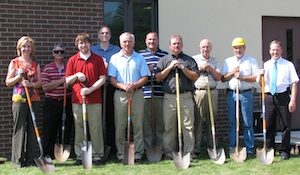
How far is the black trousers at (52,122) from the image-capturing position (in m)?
7.19

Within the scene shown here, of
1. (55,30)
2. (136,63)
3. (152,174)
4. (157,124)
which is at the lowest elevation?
(152,174)

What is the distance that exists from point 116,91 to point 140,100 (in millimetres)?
409

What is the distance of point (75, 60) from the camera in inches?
266

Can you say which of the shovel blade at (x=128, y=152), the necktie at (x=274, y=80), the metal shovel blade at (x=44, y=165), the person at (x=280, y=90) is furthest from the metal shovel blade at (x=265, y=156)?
the metal shovel blade at (x=44, y=165)

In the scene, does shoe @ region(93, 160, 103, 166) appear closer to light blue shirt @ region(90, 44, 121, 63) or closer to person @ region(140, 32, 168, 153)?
person @ region(140, 32, 168, 153)

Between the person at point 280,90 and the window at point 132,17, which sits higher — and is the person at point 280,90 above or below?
below

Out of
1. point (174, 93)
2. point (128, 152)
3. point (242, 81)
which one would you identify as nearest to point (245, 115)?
point (242, 81)

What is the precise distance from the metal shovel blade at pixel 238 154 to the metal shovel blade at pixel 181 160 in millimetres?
886

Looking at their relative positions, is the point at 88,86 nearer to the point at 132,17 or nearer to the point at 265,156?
the point at 132,17

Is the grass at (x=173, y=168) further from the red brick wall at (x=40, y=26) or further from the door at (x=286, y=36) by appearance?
the door at (x=286, y=36)

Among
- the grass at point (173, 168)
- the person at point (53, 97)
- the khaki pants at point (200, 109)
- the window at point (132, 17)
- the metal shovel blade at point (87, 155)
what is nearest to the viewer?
the grass at point (173, 168)

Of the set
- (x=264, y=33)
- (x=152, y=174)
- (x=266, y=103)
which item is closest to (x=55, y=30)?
(x=152, y=174)

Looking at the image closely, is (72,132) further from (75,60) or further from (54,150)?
(75,60)

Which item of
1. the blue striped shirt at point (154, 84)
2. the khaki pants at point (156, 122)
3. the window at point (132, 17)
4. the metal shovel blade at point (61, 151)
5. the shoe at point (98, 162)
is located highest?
the window at point (132, 17)
